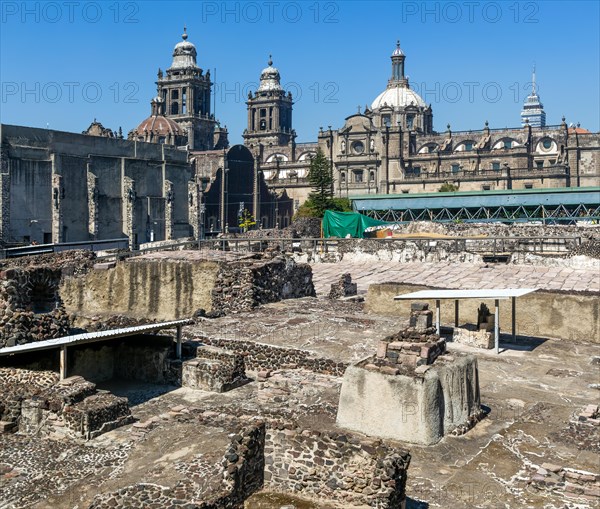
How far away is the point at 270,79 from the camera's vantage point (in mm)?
96750

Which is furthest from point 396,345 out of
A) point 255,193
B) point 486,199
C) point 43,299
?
point 255,193

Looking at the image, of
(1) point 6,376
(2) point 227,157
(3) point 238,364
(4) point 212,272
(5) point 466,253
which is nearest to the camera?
(1) point 6,376

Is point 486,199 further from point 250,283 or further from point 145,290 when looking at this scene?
point 250,283

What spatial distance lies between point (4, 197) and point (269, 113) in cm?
5852

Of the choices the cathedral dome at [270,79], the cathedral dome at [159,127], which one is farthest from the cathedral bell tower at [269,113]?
the cathedral dome at [159,127]

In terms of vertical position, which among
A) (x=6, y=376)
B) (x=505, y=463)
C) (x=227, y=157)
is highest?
(x=227, y=157)

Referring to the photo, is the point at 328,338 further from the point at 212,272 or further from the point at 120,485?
the point at 120,485

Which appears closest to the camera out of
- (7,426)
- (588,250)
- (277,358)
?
(7,426)

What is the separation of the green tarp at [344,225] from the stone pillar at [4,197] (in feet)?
58.4

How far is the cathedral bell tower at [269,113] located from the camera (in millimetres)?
94875

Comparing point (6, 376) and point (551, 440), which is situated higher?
point (6, 376)

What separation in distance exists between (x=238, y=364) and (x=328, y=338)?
102 inches

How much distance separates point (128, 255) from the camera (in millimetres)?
24297

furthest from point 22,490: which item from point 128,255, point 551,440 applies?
point 128,255
